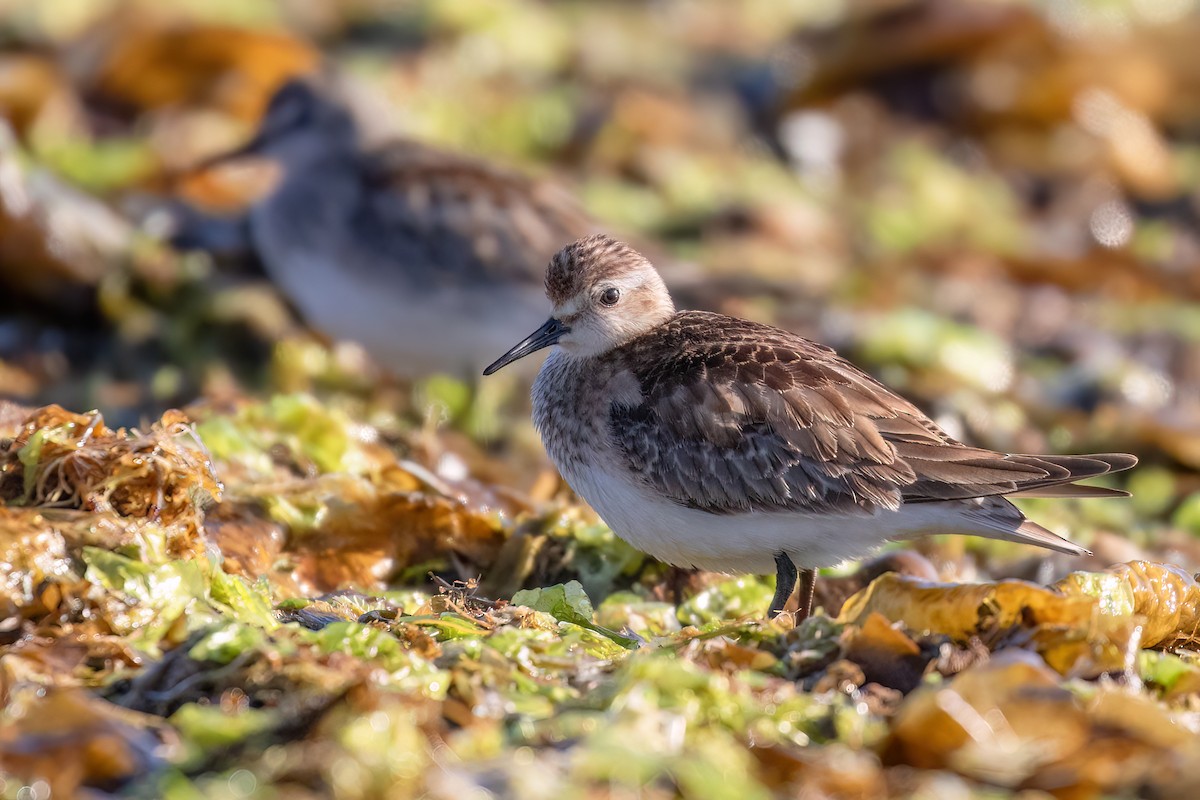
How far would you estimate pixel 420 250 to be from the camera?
9109 millimetres

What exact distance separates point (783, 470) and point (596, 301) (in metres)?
1.27

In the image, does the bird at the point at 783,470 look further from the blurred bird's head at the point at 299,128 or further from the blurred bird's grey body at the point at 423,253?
the blurred bird's head at the point at 299,128

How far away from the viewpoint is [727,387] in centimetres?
561

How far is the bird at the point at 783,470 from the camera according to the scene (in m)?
5.43

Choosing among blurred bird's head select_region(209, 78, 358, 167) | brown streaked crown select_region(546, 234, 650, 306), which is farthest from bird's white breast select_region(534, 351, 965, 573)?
blurred bird's head select_region(209, 78, 358, 167)

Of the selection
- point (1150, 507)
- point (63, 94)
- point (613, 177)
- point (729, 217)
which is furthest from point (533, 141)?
point (1150, 507)

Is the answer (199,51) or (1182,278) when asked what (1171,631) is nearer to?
(1182,278)

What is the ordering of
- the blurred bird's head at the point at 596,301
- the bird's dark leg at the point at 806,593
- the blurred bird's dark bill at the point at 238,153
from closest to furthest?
the bird's dark leg at the point at 806,593, the blurred bird's head at the point at 596,301, the blurred bird's dark bill at the point at 238,153

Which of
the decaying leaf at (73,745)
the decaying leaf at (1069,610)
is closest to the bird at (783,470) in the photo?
the decaying leaf at (1069,610)

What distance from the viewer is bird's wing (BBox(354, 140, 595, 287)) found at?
357 inches

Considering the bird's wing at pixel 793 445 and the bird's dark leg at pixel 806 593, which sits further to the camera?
the bird's dark leg at pixel 806 593

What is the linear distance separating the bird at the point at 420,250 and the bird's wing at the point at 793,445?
3.40 meters

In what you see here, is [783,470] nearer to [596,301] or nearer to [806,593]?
[806,593]

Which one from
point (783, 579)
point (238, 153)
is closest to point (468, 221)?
point (238, 153)
